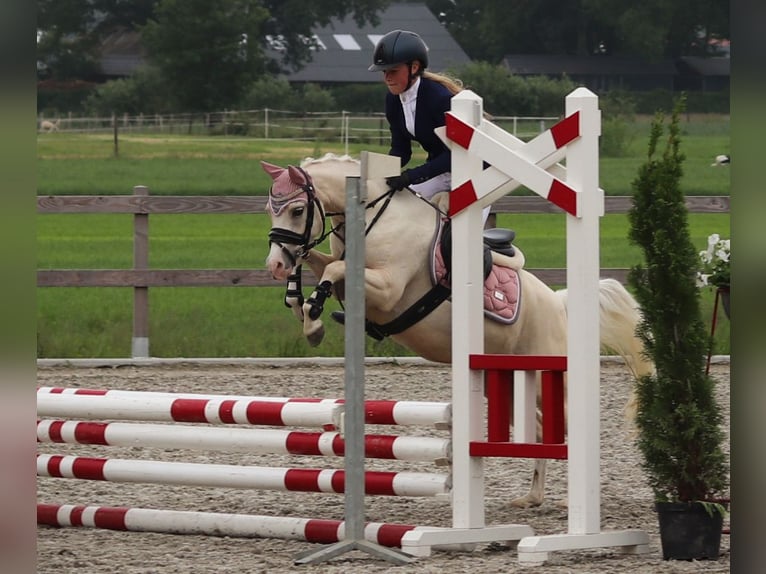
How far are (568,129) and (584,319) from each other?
0.63m

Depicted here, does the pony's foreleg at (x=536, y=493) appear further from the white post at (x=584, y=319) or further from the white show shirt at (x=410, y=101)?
the white show shirt at (x=410, y=101)

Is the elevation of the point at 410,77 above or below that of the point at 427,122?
above

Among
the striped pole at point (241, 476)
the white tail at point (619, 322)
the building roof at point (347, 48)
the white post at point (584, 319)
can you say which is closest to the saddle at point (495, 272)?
the white tail at point (619, 322)

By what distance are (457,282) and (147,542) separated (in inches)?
58.6

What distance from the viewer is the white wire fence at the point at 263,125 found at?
38.1 m

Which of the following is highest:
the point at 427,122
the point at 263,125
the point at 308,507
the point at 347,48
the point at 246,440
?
the point at 347,48

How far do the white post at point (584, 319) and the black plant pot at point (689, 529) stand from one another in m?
0.23

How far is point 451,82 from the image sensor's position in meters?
5.20

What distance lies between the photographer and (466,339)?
14.4 ft

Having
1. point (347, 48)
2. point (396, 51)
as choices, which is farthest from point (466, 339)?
point (347, 48)

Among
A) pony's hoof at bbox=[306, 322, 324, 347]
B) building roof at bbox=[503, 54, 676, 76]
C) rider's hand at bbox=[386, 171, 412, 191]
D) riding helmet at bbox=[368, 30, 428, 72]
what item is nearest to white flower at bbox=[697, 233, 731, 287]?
rider's hand at bbox=[386, 171, 412, 191]

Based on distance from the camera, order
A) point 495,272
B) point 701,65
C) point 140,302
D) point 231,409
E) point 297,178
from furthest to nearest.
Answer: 1. point 701,65
2. point 140,302
3. point 495,272
4. point 297,178
5. point 231,409

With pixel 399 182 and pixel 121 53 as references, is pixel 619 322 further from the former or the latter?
pixel 121 53
